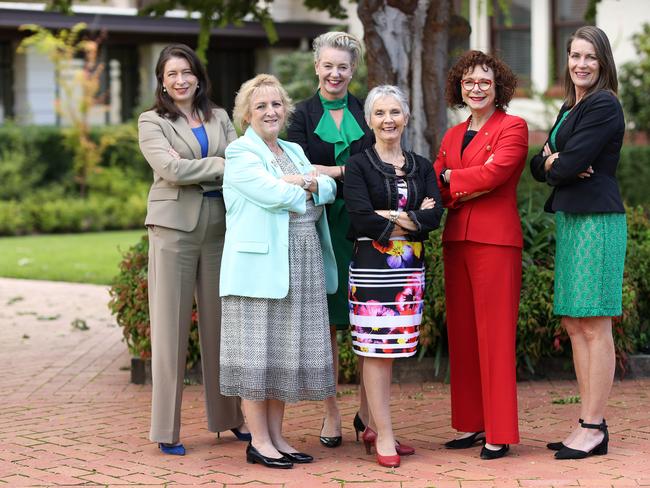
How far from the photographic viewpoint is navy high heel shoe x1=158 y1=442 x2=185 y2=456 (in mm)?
5758

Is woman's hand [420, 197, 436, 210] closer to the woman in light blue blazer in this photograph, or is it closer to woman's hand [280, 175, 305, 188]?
the woman in light blue blazer

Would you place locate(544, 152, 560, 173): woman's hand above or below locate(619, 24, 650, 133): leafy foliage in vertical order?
below

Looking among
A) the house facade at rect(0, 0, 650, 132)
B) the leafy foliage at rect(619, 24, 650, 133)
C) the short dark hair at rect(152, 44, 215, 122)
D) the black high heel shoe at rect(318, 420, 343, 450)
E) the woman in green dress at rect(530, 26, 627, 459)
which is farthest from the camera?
the house facade at rect(0, 0, 650, 132)

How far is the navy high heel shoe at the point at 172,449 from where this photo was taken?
5.76 m

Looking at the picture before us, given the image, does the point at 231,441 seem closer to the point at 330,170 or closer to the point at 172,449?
the point at 172,449

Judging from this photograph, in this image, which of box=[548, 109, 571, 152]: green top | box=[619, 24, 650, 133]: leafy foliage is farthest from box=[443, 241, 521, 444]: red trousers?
box=[619, 24, 650, 133]: leafy foliage

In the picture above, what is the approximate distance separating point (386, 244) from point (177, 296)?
1207 mm

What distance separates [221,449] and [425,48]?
3.80 meters

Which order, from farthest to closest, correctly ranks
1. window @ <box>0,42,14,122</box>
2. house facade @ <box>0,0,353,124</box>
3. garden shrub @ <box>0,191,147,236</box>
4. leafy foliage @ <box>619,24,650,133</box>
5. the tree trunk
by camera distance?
window @ <box>0,42,14,122</box> → house facade @ <box>0,0,353,124</box> → garden shrub @ <box>0,191,147,236</box> → leafy foliage @ <box>619,24,650,133</box> → the tree trunk

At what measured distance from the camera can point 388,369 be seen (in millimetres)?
5496

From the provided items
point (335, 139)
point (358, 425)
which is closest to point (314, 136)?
point (335, 139)

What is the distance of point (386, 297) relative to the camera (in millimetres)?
5359

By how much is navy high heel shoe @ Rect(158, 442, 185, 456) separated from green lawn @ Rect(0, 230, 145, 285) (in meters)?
7.71

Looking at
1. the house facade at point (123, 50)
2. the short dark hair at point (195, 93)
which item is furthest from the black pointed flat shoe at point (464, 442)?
the house facade at point (123, 50)
